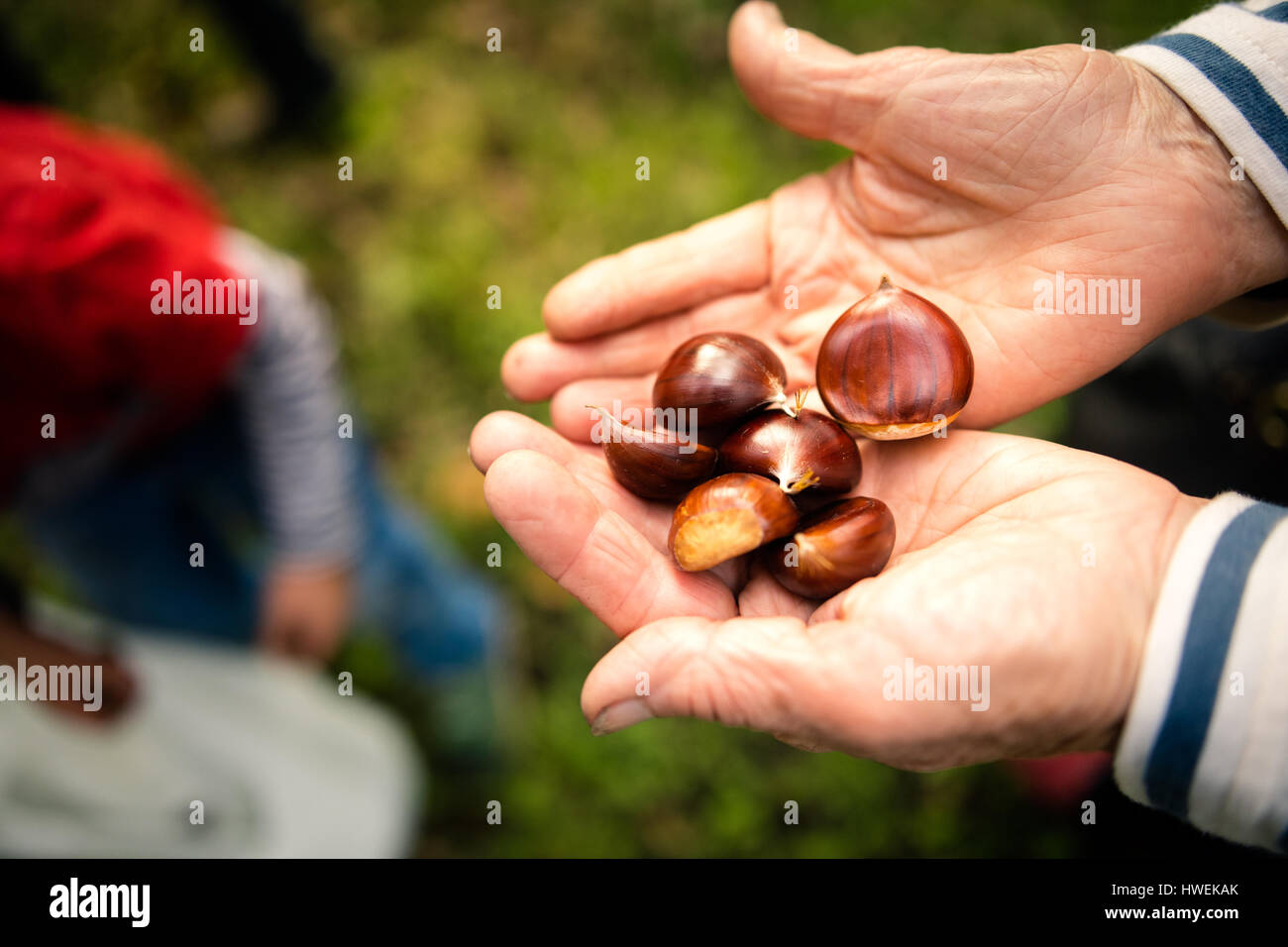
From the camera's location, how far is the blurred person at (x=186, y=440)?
245 centimetres

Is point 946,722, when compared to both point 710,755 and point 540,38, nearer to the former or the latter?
point 710,755

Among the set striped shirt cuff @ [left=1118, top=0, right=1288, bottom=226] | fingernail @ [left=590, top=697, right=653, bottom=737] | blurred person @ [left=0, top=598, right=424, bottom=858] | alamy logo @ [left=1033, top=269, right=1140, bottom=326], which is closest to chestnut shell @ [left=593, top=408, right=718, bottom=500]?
fingernail @ [left=590, top=697, right=653, bottom=737]

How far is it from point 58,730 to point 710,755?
2.35 meters

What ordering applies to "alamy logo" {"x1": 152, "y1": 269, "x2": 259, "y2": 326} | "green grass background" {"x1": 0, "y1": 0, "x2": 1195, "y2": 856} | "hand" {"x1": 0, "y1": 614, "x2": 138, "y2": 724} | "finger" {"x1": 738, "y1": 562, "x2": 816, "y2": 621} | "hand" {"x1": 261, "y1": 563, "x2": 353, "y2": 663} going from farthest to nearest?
"green grass background" {"x1": 0, "y1": 0, "x2": 1195, "y2": 856} → "hand" {"x1": 261, "y1": 563, "x2": 353, "y2": 663} → "hand" {"x1": 0, "y1": 614, "x2": 138, "y2": 724} → "alamy logo" {"x1": 152, "y1": 269, "x2": 259, "y2": 326} → "finger" {"x1": 738, "y1": 562, "x2": 816, "y2": 621}

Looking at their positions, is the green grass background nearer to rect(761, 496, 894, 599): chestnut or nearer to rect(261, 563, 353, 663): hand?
rect(261, 563, 353, 663): hand

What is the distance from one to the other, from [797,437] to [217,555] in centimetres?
253

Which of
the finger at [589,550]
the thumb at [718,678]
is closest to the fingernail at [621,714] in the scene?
the thumb at [718,678]

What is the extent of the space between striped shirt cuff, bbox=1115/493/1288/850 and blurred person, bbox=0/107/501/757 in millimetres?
2598

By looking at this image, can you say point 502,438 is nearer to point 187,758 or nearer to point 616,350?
point 616,350

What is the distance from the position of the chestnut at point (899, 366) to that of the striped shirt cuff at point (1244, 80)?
89 cm

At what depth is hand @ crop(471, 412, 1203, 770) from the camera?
70.5 inches

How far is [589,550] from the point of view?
6.80ft

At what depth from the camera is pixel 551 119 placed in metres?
4.88

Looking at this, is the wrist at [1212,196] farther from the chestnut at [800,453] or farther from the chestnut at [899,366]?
the chestnut at [800,453]
